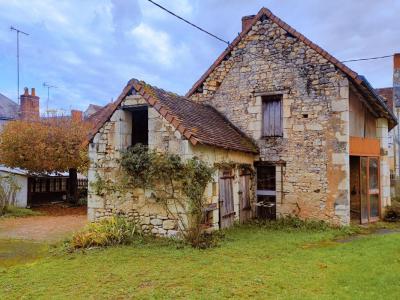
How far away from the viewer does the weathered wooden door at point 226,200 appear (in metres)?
10.8

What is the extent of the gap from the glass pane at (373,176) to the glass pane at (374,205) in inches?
8.0

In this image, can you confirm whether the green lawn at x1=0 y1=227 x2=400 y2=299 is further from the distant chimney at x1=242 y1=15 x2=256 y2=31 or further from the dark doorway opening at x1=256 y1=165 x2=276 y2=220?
the distant chimney at x1=242 y1=15 x2=256 y2=31

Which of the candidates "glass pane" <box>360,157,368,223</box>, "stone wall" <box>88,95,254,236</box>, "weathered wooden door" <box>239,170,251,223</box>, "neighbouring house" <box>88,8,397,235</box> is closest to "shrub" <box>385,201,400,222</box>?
"neighbouring house" <box>88,8,397,235</box>

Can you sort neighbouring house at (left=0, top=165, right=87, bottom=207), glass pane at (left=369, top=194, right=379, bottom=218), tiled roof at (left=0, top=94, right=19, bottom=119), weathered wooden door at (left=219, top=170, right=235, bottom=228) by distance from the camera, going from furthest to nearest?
tiled roof at (left=0, top=94, right=19, bottom=119) < neighbouring house at (left=0, top=165, right=87, bottom=207) < glass pane at (left=369, top=194, right=379, bottom=218) < weathered wooden door at (left=219, top=170, right=235, bottom=228)

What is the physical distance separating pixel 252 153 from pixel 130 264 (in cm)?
655

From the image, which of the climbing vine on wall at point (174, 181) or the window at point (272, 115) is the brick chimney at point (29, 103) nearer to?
the window at point (272, 115)

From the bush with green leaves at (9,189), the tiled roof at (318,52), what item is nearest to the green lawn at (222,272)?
the tiled roof at (318,52)

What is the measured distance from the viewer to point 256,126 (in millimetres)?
12867

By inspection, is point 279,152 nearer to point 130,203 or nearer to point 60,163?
point 130,203

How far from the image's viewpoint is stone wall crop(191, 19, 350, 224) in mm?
11492

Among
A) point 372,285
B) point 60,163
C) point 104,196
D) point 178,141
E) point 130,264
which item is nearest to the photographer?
point 372,285

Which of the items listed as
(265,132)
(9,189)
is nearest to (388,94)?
(265,132)

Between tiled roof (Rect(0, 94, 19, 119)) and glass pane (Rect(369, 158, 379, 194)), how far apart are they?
24965mm

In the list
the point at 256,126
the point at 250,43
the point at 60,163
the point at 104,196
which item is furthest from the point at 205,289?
the point at 60,163
